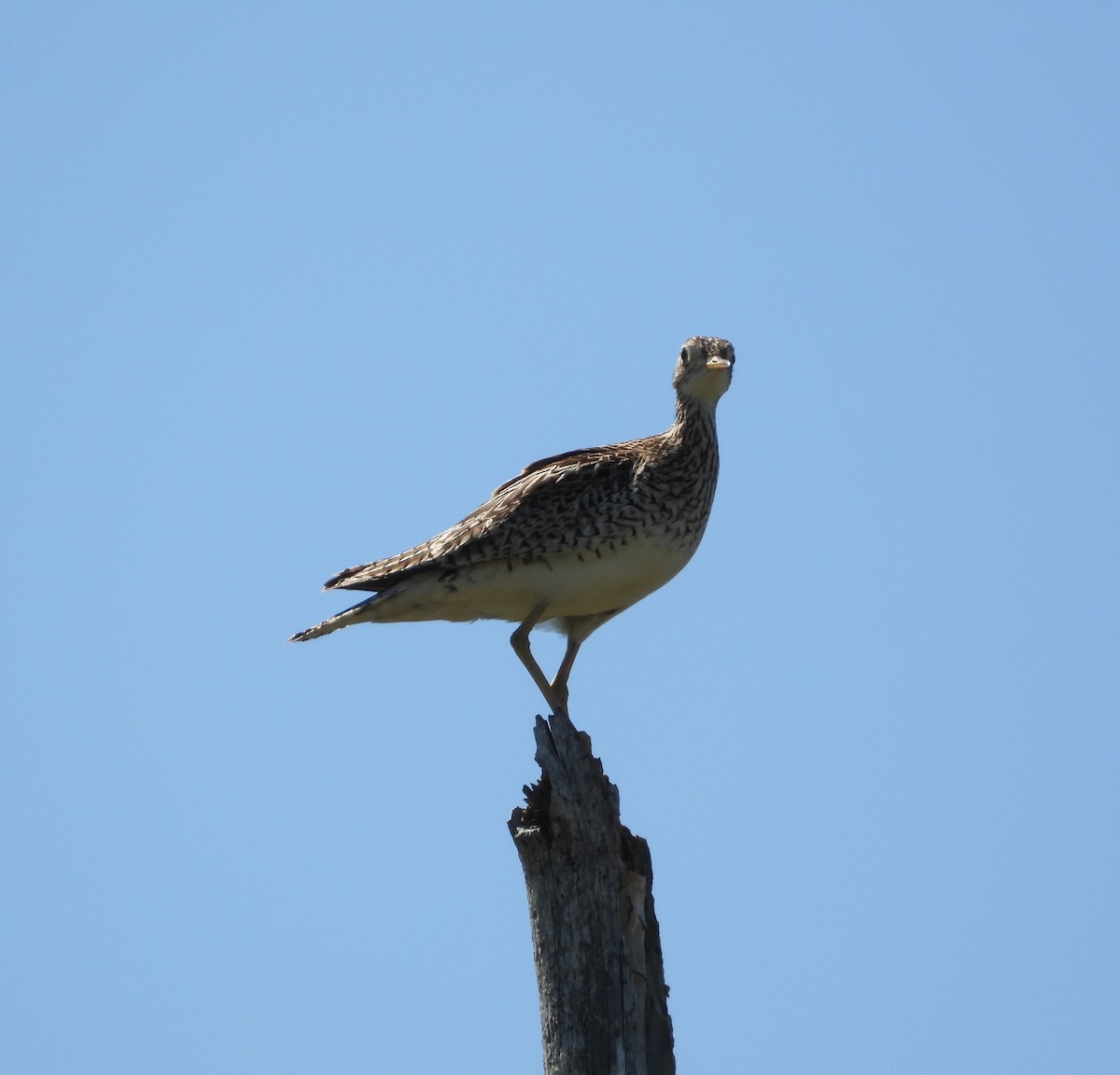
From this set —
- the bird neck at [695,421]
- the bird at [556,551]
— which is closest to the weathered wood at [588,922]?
the bird at [556,551]

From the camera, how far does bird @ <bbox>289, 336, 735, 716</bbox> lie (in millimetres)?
12203

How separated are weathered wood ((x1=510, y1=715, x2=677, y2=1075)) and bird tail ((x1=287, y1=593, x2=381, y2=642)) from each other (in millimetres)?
2787

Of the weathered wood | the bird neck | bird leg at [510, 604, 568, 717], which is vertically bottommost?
the weathered wood

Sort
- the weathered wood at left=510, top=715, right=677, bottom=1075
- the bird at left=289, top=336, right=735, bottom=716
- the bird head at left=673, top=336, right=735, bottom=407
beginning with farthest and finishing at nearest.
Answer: the bird head at left=673, top=336, right=735, bottom=407
the bird at left=289, top=336, right=735, bottom=716
the weathered wood at left=510, top=715, right=677, bottom=1075

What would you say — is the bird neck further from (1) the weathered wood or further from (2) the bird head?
(1) the weathered wood

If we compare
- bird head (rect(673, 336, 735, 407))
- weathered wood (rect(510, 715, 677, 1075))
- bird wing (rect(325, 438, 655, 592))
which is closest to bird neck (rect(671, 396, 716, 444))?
bird head (rect(673, 336, 735, 407))

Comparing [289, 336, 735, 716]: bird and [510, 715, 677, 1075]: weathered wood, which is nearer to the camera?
[510, 715, 677, 1075]: weathered wood

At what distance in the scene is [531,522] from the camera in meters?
12.3

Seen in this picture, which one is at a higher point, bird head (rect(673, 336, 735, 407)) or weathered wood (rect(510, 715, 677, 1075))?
bird head (rect(673, 336, 735, 407))

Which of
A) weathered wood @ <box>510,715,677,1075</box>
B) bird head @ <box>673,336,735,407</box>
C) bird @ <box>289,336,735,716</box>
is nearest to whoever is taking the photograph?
weathered wood @ <box>510,715,677,1075</box>

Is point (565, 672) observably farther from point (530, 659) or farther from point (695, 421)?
point (695, 421)

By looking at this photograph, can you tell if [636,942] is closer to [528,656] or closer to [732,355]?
[528,656]

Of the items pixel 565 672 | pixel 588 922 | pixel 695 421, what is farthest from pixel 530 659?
pixel 588 922

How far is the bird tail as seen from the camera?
480 inches
